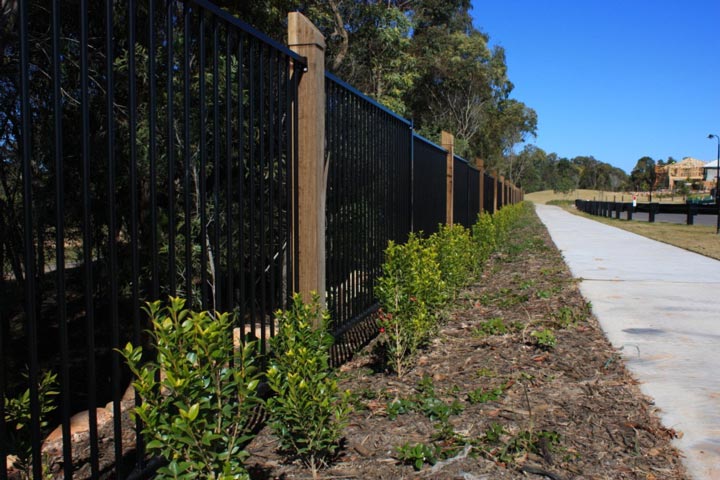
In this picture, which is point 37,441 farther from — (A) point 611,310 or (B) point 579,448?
(A) point 611,310

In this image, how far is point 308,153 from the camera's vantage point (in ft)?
11.3

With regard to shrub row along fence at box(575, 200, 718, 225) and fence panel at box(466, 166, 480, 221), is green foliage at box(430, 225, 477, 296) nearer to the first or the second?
fence panel at box(466, 166, 480, 221)

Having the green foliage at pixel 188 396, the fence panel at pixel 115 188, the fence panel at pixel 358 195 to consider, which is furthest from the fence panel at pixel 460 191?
the green foliage at pixel 188 396

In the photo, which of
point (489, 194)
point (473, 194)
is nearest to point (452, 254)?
point (473, 194)

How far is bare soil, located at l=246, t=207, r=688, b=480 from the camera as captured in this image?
8.54 feet

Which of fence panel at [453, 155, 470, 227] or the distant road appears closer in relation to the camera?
fence panel at [453, 155, 470, 227]

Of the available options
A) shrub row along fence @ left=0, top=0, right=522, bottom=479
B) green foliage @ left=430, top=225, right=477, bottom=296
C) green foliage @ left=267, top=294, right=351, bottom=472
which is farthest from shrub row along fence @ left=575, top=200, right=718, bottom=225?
green foliage @ left=267, top=294, right=351, bottom=472

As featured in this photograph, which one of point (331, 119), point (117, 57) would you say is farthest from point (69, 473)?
point (117, 57)

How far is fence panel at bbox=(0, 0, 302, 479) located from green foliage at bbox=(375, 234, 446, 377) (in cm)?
78

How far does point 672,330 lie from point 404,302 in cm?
268

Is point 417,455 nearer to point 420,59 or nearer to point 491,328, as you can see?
point 491,328

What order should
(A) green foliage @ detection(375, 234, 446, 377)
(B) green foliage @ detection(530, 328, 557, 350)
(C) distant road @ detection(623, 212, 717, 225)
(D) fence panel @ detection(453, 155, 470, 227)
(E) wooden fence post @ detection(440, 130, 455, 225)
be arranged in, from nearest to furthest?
(A) green foliage @ detection(375, 234, 446, 377) < (B) green foliage @ detection(530, 328, 557, 350) < (E) wooden fence post @ detection(440, 130, 455, 225) < (D) fence panel @ detection(453, 155, 470, 227) < (C) distant road @ detection(623, 212, 717, 225)

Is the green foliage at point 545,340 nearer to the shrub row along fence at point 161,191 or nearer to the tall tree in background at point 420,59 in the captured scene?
the shrub row along fence at point 161,191

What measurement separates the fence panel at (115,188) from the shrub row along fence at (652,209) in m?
23.9
